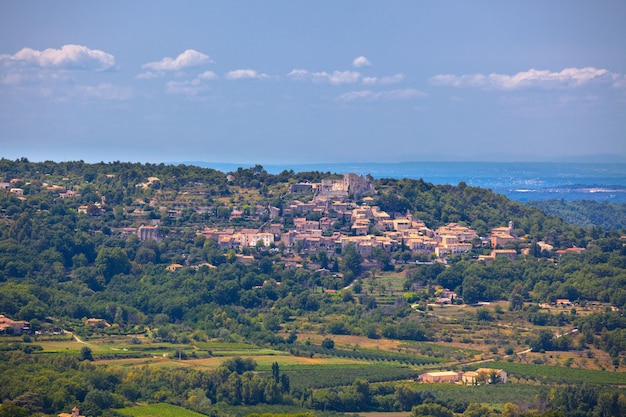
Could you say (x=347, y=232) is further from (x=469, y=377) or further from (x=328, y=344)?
(x=469, y=377)

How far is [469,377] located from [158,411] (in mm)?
11669

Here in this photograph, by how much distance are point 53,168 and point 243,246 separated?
18766 millimetres

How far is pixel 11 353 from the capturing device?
1719 inches

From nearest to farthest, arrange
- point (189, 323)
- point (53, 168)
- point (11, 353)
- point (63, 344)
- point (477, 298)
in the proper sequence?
1. point (11, 353)
2. point (63, 344)
3. point (189, 323)
4. point (477, 298)
5. point (53, 168)

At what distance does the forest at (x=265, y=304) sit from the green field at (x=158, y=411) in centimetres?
57

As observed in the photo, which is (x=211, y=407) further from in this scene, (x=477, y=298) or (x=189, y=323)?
(x=477, y=298)

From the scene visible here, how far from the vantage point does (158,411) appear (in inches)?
1537

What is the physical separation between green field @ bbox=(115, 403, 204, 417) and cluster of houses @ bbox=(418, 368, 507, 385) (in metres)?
9.32

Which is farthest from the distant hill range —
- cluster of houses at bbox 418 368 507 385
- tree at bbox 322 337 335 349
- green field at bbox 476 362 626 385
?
cluster of houses at bbox 418 368 507 385

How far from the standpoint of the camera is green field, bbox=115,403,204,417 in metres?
38.5

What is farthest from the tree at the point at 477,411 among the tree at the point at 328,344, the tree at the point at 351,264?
the tree at the point at 351,264

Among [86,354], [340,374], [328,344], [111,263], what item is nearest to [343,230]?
[111,263]

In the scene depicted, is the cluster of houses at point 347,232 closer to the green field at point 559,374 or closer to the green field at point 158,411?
the green field at point 559,374

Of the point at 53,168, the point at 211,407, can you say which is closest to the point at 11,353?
the point at 211,407
